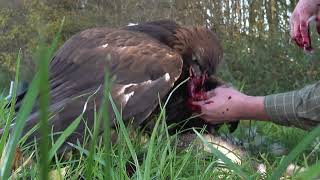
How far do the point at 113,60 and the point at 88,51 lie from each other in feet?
0.76

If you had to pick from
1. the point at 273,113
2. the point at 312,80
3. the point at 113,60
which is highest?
the point at 113,60

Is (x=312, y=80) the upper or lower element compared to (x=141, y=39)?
lower

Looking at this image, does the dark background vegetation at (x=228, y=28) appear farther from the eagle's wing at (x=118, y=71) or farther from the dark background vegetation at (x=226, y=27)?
the eagle's wing at (x=118, y=71)

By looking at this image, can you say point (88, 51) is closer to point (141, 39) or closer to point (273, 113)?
point (141, 39)

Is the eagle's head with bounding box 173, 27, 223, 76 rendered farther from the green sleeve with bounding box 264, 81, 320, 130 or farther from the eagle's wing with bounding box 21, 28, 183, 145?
the green sleeve with bounding box 264, 81, 320, 130

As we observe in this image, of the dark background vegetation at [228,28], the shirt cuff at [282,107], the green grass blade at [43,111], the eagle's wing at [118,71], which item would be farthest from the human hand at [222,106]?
the green grass blade at [43,111]

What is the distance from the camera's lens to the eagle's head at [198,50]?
11.5ft

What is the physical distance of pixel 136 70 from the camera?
A: 3.06 metres

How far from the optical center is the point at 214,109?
3455mm

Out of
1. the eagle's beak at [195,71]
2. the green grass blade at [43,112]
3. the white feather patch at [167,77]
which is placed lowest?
the eagle's beak at [195,71]

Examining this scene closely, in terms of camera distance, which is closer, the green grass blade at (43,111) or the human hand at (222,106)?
the green grass blade at (43,111)

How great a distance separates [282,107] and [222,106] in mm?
346

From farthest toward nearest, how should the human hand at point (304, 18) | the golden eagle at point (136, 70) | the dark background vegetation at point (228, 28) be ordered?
the dark background vegetation at point (228, 28) → the human hand at point (304, 18) → the golden eagle at point (136, 70)

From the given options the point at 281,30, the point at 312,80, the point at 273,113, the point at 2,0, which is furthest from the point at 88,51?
the point at 281,30
